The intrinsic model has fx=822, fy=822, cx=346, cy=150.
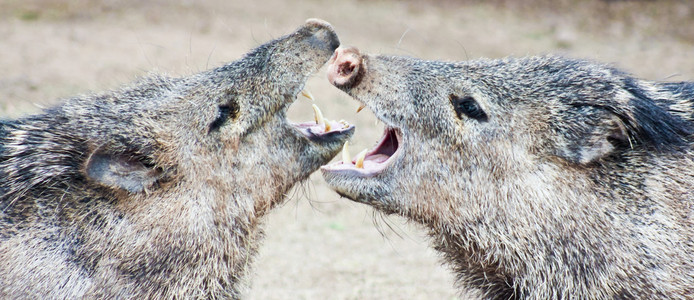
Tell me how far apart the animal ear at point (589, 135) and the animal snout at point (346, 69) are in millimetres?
1090

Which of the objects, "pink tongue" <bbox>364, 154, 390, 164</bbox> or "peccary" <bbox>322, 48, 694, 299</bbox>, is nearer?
"peccary" <bbox>322, 48, 694, 299</bbox>

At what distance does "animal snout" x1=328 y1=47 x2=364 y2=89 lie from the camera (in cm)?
431

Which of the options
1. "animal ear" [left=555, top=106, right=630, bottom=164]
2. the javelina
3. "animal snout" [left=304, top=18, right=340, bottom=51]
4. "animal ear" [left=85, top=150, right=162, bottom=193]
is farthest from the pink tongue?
"animal ear" [left=85, top=150, right=162, bottom=193]

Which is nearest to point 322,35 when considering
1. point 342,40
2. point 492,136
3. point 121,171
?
point 492,136

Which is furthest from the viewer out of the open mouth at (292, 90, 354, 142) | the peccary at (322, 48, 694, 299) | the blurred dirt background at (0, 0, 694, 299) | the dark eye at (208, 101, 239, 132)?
the blurred dirt background at (0, 0, 694, 299)

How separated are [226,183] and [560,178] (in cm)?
174

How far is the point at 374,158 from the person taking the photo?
447 centimetres

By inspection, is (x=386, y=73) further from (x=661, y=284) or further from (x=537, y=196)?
(x=661, y=284)

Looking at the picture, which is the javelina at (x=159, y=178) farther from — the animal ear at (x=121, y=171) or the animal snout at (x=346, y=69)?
the animal snout at (x=346, y=69)

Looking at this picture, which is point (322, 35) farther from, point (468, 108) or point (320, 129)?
point (468, 108)

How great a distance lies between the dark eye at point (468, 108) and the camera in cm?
432

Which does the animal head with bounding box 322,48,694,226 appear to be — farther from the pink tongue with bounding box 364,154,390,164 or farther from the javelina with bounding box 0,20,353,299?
the javelina with bounding box 0,20,353,299

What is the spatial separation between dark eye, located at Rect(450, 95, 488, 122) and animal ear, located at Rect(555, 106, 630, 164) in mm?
409

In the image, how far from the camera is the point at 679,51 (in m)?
13.2
